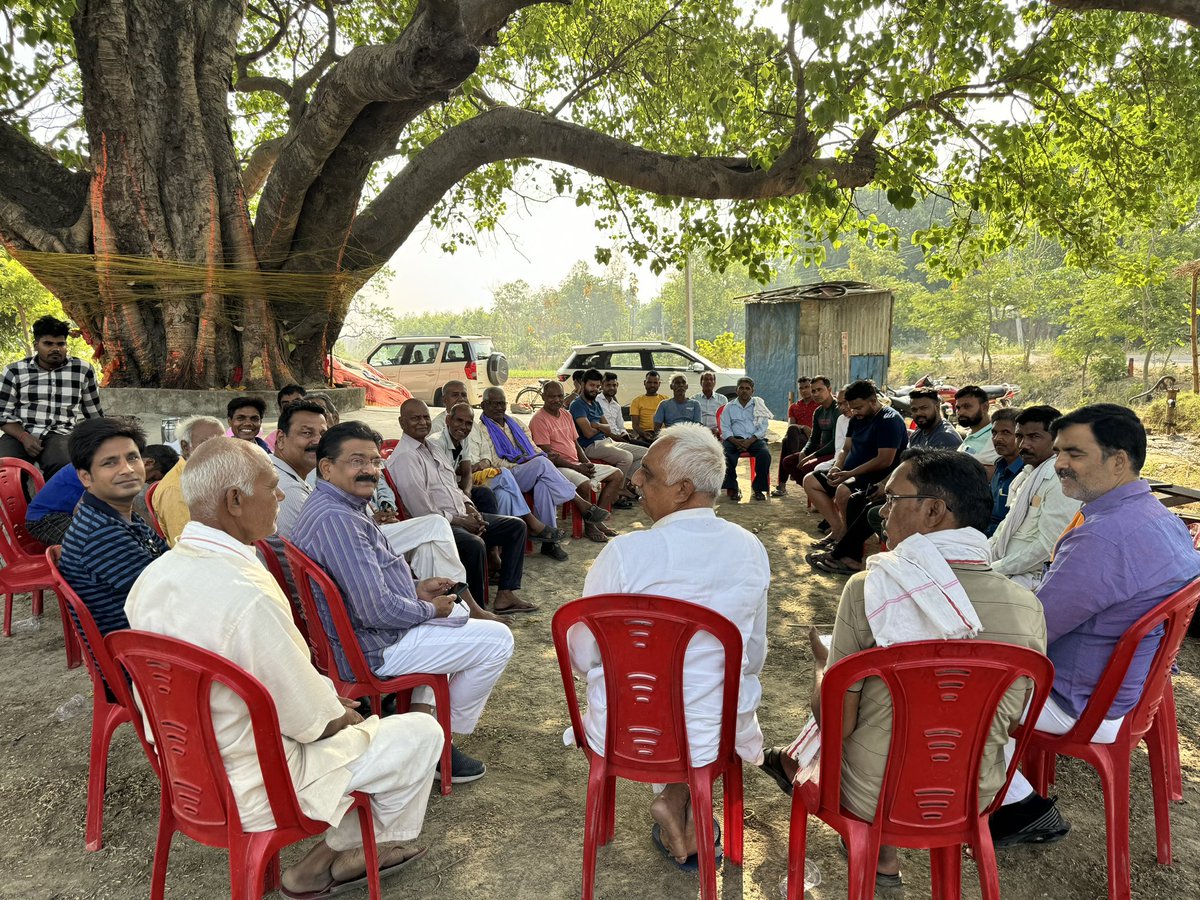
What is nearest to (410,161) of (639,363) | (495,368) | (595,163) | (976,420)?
(595,163)

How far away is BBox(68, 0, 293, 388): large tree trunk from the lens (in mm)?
6293

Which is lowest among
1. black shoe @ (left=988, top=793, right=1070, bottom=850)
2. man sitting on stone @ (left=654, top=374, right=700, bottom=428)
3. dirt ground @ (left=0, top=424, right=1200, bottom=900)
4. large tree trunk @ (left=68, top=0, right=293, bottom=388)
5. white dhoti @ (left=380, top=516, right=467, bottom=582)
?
dirt ground @ (left=0, top=424, right=1200, bottom=900)

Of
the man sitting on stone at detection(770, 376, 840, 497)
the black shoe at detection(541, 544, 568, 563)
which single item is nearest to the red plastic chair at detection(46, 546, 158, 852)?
the black shoe at detection(541, 544, 568, 563)

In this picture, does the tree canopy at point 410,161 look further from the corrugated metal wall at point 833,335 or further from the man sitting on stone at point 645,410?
the corrugated metal wall at point 833,335

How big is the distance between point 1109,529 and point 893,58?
5207 mm

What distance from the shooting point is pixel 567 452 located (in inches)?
276

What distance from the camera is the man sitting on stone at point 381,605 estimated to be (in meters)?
2.52

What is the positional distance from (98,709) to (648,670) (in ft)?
6.39

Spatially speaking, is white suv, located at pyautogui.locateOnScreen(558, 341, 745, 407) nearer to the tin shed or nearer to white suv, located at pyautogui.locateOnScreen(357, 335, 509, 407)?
the tin shed

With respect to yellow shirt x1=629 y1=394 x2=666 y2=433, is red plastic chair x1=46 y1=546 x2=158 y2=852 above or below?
below

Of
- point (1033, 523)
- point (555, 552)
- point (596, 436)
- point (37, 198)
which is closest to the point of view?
point (1033, 523)

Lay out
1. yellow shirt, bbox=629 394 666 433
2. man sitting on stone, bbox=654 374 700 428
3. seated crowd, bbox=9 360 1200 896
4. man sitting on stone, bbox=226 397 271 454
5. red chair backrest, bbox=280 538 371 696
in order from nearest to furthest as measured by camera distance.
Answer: seated crowd, bbox=9 360 1200 896, red chair backrest, bbox=280 538 371 696, man sitting on stone, bbox=226 397 271 454, man sitting on stone, bbox=654 374 700 428, yellow shirt, bbox=629 394 666 433

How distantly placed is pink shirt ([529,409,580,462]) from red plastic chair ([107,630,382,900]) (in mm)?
5183

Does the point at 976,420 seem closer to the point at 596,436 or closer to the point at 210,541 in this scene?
the point at 596,436
